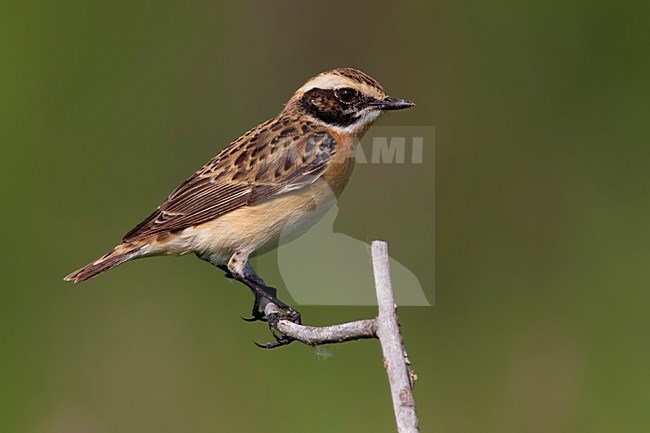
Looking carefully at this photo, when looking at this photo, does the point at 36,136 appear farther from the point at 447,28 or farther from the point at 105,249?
the point at 447,28

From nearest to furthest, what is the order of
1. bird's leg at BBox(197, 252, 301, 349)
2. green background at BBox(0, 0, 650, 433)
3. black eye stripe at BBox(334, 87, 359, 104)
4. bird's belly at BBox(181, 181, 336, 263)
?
bird's leg at BBox(197, 252, 301, 349) → bird's belly at BBox(181, 181, 336, 263) → black eye stripe at BBox(334, 87, 359, 104) → green background at BBox(0, 0, 650, 433)

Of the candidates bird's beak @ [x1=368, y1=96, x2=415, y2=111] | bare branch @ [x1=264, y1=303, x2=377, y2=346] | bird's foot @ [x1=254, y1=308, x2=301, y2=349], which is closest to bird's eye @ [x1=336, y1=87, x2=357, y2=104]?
bird's beak @ [x1=368, y1=96, x2=415, y2=111]

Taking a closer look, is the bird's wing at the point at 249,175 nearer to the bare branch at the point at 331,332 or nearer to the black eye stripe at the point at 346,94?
the black eye stripe at the point at 346,94

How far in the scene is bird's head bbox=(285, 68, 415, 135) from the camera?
6.05 meters

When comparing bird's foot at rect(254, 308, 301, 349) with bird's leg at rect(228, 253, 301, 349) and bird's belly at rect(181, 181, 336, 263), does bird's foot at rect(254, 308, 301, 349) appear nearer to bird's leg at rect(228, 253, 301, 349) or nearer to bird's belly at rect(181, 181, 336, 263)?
bird's leg at rect(228, 253, 301, 349)

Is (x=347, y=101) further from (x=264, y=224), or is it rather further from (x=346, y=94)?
(x=264, y=224)

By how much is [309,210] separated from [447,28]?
368cm

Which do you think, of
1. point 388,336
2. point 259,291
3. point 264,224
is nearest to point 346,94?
point 264,224

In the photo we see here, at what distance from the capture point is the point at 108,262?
19.4 feet

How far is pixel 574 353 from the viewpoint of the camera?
7.27m

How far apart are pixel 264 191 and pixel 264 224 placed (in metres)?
0.23

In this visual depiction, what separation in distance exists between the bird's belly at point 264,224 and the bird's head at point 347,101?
47 centimetres

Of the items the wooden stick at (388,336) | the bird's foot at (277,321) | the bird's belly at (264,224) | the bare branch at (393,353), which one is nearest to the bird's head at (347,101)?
Result: the bird's belly at (264,224)

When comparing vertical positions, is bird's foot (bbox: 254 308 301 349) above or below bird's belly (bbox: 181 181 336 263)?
below
